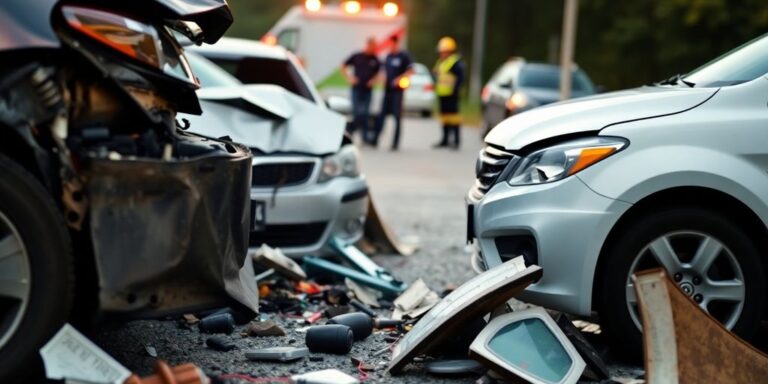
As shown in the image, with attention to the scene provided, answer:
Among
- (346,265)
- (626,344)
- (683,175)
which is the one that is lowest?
(346,265)

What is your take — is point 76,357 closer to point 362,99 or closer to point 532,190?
point 532,190

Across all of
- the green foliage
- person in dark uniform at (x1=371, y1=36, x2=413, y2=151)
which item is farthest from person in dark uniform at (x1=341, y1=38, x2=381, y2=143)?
the green foliage

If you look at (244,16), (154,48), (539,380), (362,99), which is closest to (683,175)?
(539,380)

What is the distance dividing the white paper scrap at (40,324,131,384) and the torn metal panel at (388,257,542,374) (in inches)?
46.9

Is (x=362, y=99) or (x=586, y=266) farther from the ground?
(x=586, y=266)

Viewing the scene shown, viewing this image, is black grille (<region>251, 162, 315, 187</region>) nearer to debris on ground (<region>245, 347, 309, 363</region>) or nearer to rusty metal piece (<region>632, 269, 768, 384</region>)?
debris on ground (<region>245, 347, 309, 363</region>)

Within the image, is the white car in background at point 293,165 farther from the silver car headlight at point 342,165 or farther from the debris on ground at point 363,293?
the debris on ground at point 363,293

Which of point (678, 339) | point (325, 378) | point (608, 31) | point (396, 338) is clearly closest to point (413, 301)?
Answer: point (396, 338)

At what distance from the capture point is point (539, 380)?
406cm

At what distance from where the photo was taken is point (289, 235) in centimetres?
651

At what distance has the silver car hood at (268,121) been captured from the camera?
6504mm

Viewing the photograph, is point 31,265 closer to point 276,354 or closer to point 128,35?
point 128,35

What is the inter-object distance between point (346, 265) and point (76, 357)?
10.3 ft

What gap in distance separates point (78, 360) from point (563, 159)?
2.22m
